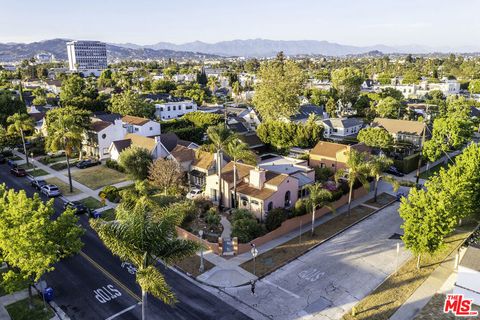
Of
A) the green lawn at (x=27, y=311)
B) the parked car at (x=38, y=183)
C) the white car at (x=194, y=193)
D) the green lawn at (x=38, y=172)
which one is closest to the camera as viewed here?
the green lawn at (x=27, y=311)

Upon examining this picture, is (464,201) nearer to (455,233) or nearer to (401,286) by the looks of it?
(455,233)

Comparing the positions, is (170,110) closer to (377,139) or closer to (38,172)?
(38,172)

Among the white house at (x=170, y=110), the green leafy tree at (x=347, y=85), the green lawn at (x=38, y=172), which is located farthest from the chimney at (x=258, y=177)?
the green leafy tree at (x=347, y=85)

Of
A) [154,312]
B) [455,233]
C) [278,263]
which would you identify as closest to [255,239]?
[278,263]

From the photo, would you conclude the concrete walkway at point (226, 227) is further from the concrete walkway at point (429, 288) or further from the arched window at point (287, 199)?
the concrete walkway at point (429, 288)

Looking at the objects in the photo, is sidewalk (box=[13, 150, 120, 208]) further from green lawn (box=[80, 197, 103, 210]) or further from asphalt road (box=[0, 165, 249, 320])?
asphalt road (box=[0, 165, 249, 320])
